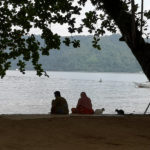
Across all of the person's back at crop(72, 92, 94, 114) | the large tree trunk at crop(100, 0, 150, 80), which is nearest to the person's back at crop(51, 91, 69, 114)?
the person's back at crop(72, 92, 94, 114)

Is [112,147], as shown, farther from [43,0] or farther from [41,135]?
[43,0]

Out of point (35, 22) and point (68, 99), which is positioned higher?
point (35, 22)

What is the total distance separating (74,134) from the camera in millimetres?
7164

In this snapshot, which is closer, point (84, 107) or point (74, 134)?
A: point (74, 134)

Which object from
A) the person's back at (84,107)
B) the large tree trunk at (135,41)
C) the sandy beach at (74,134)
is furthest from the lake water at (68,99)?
the large tree trunk at (135,41)

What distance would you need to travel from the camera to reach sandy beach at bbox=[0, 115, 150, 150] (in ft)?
20.4

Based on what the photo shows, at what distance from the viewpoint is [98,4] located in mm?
10727

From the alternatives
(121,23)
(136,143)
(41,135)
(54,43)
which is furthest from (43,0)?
(136,143)

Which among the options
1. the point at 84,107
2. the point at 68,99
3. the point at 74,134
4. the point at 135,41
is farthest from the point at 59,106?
the point at 68,99

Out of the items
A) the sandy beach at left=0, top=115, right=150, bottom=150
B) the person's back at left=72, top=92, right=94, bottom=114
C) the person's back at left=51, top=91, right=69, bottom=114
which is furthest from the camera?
the person's back at left=72, top=92, right=94, bottom=114

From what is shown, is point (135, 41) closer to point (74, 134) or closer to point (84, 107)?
point (74, 134)

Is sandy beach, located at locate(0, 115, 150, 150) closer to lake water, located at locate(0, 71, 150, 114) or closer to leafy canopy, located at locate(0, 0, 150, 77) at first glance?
leafy canopy, located at locate(0, 0, 150, 77)

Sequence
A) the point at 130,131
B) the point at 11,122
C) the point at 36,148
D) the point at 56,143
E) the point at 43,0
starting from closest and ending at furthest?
the point at 36,148
the point at 56,143
the point at 130,131
the point at 11,122
the point at 43,0

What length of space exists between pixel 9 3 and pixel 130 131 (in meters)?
5.38
